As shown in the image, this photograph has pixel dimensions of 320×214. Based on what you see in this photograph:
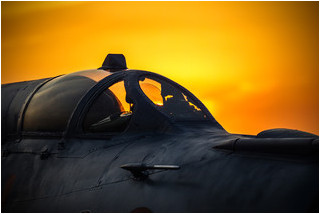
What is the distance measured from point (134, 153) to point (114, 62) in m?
2.54

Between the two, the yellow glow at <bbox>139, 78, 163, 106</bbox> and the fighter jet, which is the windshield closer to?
the fighter jet

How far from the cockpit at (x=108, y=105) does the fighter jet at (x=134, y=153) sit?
0.05 feet

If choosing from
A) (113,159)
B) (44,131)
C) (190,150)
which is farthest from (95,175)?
(44,131)

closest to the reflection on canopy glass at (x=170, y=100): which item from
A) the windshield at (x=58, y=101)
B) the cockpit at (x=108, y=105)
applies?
the cockpit at (x=108, y=105)

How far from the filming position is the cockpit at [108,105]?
17.7ft

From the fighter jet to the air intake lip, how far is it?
2cm

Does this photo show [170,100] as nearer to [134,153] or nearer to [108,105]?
[108,105]

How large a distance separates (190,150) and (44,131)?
259 centimetres

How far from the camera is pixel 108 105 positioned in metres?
5.72

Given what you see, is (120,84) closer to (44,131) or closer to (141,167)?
(44,131)

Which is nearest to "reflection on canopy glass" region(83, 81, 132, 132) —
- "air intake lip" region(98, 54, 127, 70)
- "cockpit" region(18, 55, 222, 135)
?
"cockpit" region(18, 55, 222, 135)

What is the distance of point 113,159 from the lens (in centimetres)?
471

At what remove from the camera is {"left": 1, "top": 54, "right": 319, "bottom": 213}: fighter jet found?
3221 mm

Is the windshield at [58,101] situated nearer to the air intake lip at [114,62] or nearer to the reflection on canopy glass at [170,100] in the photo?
the air intake lip at [114,62]
